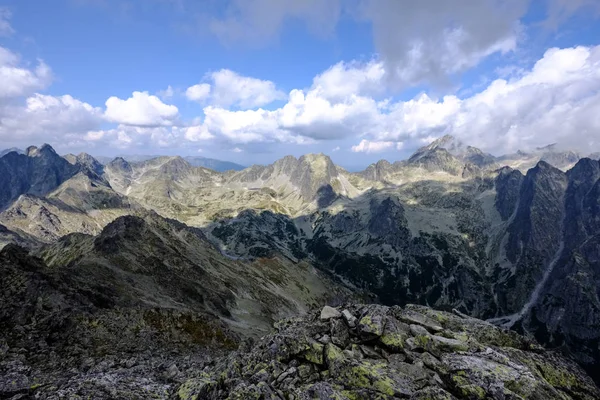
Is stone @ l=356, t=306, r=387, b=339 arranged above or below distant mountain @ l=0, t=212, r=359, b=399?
above

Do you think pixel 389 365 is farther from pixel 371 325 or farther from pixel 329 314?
pixel 329 314

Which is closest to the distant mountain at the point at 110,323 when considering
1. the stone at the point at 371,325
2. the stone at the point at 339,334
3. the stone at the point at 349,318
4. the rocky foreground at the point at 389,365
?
the rocky foreground at the point at 389,365

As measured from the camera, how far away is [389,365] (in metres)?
22.7

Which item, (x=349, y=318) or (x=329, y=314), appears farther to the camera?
(x=329, y=314)

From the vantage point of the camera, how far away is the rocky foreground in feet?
68.3

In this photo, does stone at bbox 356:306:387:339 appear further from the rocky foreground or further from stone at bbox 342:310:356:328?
stone at bbox 342:310:356:328

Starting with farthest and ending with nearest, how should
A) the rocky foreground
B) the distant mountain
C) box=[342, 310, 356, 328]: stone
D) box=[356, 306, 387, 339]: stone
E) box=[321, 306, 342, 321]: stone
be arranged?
the distant mountain < box=[321, 306, 342, 321]: stone < box=[342, 310, 356, 328]: stone < box=[356, 306, 387, 339]: stone < the rocky foreground

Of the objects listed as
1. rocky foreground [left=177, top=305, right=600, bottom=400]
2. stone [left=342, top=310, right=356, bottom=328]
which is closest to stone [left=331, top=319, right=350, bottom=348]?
rocky foreground [left=177, top=305, right=600, bottom=400]

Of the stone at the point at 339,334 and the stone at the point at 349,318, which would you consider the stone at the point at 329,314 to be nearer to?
the stone at the point at 349,318

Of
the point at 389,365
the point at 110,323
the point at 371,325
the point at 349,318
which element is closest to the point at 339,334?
the point at 349,318

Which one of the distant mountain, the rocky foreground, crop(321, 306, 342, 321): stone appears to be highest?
crop(321, 306, 342, 321): stone

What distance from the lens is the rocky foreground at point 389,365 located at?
20.8 m

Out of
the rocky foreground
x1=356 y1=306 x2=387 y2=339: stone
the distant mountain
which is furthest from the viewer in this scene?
the distant mountain

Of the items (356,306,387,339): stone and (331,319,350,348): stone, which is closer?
(356,306,387,339): stone
